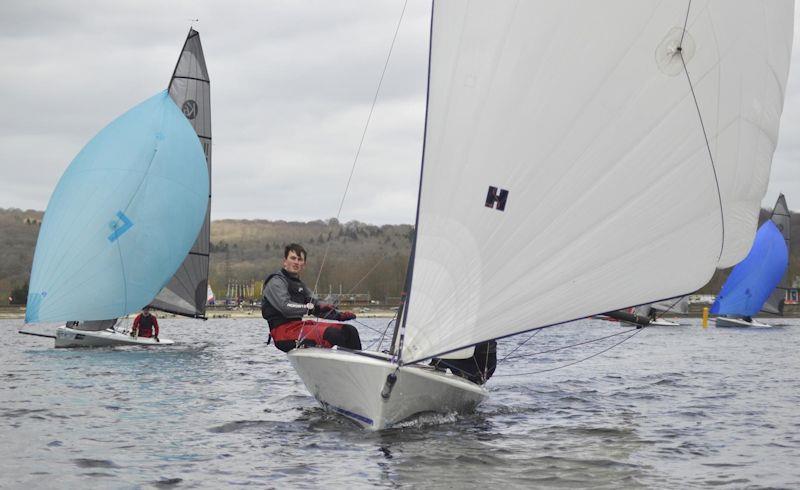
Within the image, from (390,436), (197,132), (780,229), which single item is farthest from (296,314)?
(780,229)

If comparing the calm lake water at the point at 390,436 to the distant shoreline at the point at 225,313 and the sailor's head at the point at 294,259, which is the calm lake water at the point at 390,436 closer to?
the sailor's head at the point at 294,259

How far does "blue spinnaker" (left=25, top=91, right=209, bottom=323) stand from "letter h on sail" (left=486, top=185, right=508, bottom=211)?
1775 cm

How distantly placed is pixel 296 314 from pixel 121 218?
14.6 metres

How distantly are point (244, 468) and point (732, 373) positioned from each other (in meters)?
15.5

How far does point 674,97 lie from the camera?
9883 millimetres

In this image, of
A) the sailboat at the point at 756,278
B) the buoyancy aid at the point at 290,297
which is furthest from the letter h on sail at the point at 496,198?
the sailboat at the point at 756,278

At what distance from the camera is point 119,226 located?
25062mm

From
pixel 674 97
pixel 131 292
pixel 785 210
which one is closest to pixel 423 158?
pixel 674 97

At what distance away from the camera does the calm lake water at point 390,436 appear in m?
8.49

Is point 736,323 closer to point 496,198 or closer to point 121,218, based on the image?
point 121,218

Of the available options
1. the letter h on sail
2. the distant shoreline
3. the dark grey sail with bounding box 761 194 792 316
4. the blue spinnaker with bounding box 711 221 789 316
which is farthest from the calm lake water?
the distant shoreline

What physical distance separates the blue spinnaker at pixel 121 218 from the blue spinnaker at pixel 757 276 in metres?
39.8

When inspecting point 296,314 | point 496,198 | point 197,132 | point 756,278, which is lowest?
point 296,314

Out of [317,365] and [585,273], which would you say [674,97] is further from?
[317,365]
